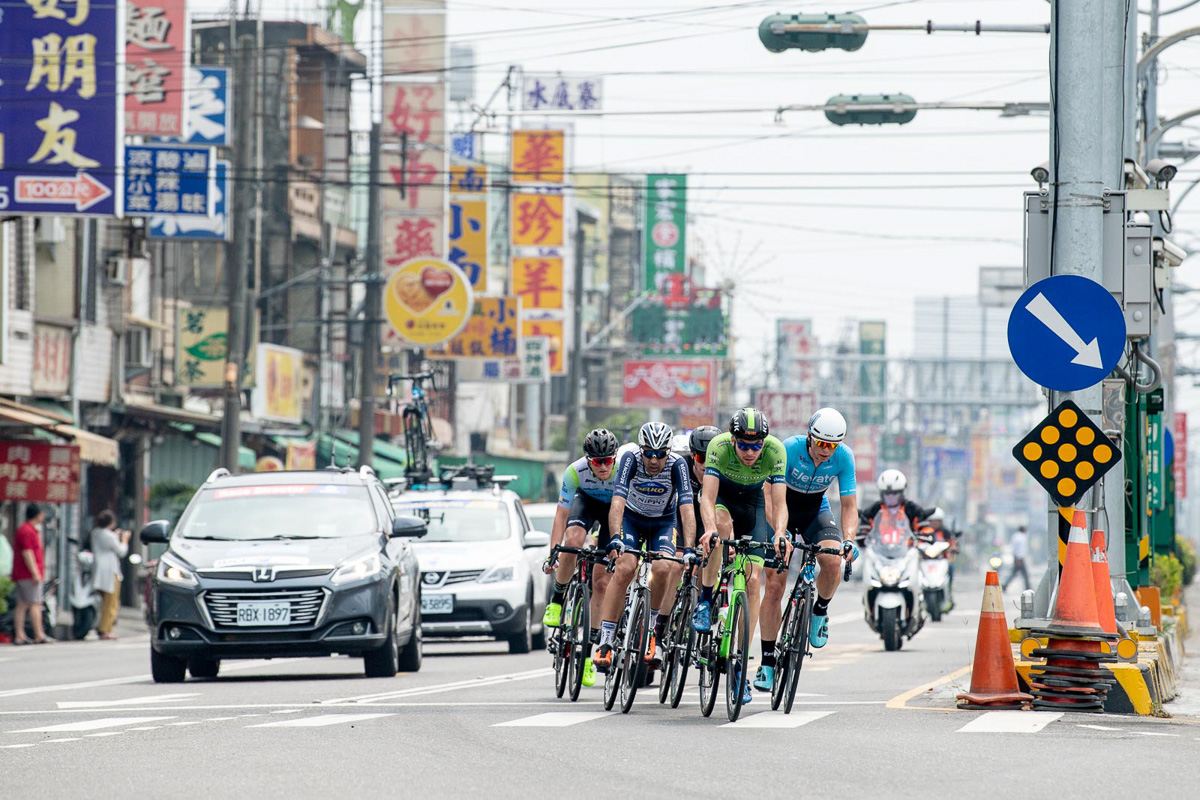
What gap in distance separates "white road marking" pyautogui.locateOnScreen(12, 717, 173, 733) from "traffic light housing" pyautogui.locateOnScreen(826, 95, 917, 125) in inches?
522

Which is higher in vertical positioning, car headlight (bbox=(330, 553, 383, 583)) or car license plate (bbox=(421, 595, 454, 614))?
car headlight (bbox=(330, 553, 383, 583))

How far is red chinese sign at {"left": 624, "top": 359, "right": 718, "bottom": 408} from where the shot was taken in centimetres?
6475

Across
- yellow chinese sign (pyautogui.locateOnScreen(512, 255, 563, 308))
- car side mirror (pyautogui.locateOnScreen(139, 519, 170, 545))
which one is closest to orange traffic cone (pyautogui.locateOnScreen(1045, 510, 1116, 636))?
car side mirror (pyautogui.locateOnScreen(139, 519, 170, 545))

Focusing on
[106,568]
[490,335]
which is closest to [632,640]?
[106,568]

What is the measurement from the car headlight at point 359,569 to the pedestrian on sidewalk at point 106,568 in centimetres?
1312

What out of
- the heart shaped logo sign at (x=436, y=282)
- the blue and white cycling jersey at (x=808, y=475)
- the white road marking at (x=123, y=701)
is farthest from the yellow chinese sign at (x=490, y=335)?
the blue and white cycling jersey at (x=808, y=475)

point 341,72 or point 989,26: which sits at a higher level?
point 341,72

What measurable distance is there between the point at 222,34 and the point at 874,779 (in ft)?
129

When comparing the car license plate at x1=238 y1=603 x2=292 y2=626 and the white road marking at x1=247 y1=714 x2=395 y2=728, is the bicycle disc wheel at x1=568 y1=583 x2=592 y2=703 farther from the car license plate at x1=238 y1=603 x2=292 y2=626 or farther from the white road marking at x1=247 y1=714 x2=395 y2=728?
the car license plate at x1=238 y1=603 x2=292 y2=626

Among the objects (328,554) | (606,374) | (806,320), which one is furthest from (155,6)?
(806,320)

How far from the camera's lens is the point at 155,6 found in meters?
32.3

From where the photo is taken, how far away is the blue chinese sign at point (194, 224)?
33.1 metres

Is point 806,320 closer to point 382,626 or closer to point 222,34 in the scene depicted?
point 222,34

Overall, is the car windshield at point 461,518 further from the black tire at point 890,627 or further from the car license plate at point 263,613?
the car license plate at point 263,613
